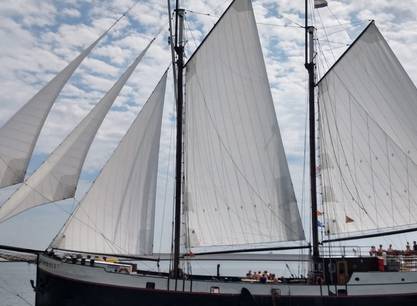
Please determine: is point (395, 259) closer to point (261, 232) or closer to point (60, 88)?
point (261, 232)

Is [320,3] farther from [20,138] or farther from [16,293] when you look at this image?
[16,293]

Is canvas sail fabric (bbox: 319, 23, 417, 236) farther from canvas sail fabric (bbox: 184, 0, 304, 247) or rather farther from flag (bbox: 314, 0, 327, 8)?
flag (bbox: 314, 0, 327, 8)

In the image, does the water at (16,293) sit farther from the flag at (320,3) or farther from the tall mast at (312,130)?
the flag at (320,3)

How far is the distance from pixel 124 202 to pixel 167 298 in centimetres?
490

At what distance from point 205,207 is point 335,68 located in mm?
10378

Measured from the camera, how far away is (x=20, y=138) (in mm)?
26703

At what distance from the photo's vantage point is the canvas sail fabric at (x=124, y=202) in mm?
28172

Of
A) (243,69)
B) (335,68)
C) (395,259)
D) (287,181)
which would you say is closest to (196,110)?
(243,69)

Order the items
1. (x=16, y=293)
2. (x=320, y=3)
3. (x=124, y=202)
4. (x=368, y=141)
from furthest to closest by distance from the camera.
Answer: (x=16, y=293)
(x=320, y=3)
(x=368, y=141)
(x=124, y=202)

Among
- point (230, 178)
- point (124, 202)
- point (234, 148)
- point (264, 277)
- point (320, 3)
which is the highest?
point (320, 3)

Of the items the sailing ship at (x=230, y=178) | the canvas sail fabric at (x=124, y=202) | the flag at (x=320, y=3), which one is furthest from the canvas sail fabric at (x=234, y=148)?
the flag at (x=320, y=3)

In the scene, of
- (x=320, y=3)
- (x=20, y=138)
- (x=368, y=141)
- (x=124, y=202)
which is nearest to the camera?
(x=20, y=138)

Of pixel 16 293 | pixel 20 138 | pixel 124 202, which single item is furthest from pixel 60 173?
pixel 16 293

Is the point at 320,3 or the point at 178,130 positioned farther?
the point at 320,3
